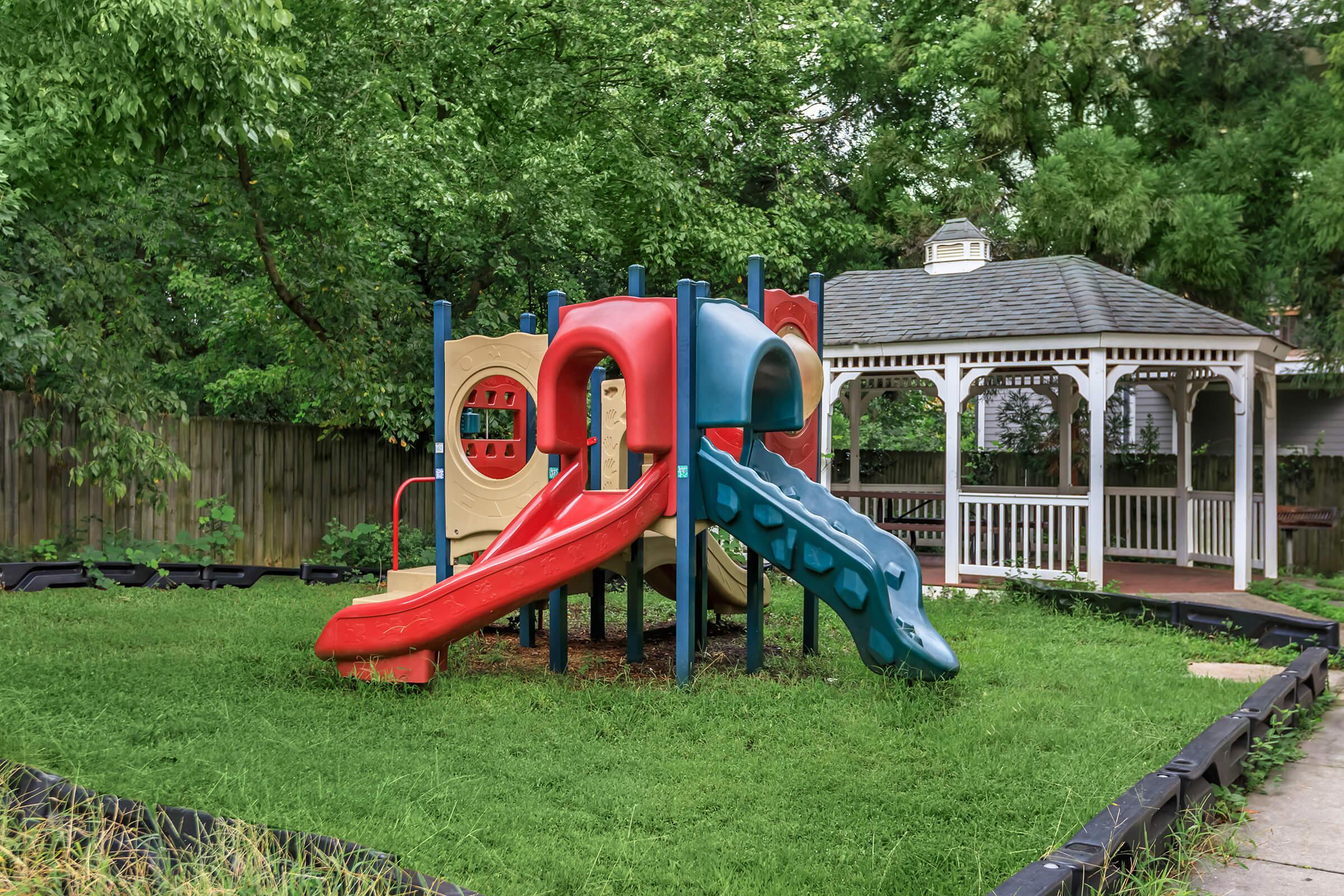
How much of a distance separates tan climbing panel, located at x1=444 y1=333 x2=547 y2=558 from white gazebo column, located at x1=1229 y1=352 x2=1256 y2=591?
299 inches

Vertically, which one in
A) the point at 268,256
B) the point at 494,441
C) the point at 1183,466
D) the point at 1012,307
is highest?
the point at 268,256

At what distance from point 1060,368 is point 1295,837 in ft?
25.9

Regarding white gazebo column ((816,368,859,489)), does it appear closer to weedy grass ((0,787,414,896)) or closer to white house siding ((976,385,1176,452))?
white house siding ((976,385,1176,452))

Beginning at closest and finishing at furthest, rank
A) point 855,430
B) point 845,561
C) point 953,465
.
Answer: point 845,561 → point 953,465 → point 855,430

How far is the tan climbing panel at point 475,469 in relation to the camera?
8812 mm

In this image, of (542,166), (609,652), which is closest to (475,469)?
(609,652)

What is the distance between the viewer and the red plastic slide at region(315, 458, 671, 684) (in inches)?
266

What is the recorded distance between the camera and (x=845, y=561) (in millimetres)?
6734

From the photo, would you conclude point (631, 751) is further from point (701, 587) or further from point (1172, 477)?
point (1172, 477)

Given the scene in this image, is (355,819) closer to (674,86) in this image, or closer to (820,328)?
(820,328)

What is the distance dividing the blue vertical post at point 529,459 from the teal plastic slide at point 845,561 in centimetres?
218

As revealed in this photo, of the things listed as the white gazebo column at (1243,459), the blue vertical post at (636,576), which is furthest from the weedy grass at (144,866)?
the white gazebo column at (1243,459)

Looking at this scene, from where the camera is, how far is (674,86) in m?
16.8

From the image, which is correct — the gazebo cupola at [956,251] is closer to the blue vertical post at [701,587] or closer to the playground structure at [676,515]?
the playground structure at [676,515]
